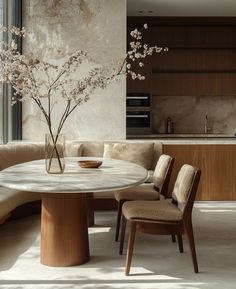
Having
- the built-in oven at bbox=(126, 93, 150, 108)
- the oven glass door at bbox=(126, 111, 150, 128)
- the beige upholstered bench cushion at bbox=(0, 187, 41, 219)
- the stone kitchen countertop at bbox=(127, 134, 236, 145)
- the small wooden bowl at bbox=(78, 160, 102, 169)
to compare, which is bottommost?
the beige upholstered bench cushion at bbox=(0, 187, 41, 219)

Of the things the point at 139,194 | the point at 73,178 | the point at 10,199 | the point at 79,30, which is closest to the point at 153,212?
the point at 73,178

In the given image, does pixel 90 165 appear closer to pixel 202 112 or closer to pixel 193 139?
pixel 193 139

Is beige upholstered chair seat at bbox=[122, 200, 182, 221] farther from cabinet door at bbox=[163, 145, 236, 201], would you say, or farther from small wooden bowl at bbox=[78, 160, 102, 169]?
cabinet door at bbox=[163, 145, 236, 201]

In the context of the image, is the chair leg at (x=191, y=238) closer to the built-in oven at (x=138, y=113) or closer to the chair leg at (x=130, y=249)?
the chair leg at (x=130, y=249)

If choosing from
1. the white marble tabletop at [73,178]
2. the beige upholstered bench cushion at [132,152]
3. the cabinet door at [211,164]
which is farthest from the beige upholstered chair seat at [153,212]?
the cabinet door at [211,164]

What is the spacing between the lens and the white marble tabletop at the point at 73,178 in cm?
267

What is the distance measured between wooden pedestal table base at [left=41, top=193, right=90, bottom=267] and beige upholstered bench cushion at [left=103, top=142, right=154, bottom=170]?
2081mm

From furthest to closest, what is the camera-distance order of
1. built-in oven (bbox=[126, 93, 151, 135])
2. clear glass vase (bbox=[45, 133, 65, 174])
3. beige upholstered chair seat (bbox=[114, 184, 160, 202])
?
built-in oven (bbox=[126, 93, 151, 135]), beige upholstered chair seat (bbox=[114, 184, 160, 202]), clear glass vase (bbox=[45, 133, 65, 174])

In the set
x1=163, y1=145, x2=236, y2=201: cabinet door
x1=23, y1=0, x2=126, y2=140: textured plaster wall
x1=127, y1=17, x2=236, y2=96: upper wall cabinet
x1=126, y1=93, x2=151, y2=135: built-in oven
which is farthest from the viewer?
x1=127, y1=17, x2=236, y2=96: upper wall cabinet

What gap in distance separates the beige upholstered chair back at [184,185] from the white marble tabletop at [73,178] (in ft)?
0.91

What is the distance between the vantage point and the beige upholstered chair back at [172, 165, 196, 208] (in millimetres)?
3027

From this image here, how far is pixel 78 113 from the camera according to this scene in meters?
5.86

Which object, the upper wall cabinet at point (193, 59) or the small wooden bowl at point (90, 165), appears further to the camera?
the upper wall cabinet at point (193, 59)

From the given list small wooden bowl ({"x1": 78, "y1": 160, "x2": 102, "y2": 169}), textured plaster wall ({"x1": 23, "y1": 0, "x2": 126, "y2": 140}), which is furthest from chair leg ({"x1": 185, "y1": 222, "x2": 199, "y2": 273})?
textured plaster wall ({"x1": 23, "y1": 0, "x2": 126, "y2": 140})
